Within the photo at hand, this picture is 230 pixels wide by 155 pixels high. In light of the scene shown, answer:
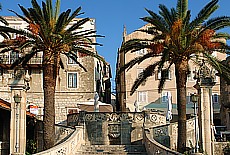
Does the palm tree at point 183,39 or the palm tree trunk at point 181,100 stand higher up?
the palm tree at point 183,39

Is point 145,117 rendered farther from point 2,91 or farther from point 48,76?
point 2,91

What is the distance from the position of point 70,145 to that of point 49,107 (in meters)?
2.45

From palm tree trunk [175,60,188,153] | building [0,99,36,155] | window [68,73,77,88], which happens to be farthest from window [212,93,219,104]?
palm tree trunk [175,60,188,153]

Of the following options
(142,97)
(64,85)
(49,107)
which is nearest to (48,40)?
(49,107)

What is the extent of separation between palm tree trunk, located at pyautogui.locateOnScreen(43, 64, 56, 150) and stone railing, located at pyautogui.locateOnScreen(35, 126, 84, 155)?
102 cm

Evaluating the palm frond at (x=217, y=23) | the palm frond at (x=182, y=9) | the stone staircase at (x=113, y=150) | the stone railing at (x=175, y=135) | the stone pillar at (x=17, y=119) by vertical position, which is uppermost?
the palm frond at (x=182, y=9)

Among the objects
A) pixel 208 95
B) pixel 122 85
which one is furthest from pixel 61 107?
pixel 208 95

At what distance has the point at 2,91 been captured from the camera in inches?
1779

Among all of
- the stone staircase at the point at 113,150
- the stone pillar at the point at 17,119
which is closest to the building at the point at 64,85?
the stone staircase at the point at 113,150

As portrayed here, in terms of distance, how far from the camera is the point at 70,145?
24078 mm

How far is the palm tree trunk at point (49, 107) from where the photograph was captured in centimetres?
2395

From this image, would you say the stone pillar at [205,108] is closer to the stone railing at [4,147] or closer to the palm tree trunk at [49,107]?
the palm tree trunk at [49,107]

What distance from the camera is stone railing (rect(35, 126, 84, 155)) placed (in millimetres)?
20859

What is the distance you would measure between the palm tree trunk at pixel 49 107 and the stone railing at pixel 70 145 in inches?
40.3
